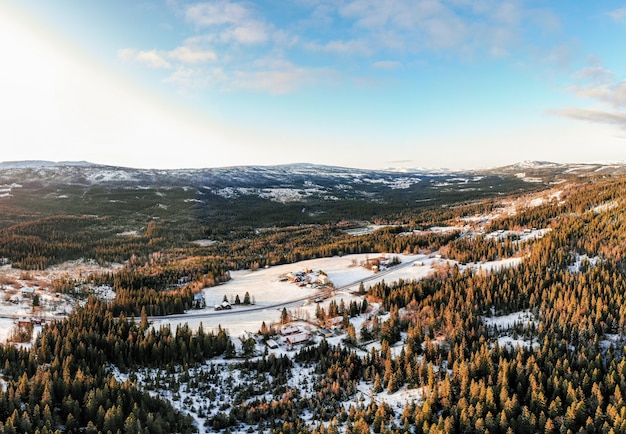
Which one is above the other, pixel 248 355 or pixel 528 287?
pixel 528 287

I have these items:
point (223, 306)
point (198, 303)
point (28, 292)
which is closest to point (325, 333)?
point (223, 306)

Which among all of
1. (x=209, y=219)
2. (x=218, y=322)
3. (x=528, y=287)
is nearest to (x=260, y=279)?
(x=218, y=322)

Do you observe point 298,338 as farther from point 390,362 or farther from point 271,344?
point 390,362

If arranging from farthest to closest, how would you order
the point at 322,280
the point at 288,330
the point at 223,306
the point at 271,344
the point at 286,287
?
the point at 322,280 → the point at 286,287 → the point at 223,306 → the point at 288,330 → the point at 271,344

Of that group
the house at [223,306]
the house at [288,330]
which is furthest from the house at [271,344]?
the house at [223,306]

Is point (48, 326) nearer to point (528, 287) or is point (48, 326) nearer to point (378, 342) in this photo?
point (378, 342)

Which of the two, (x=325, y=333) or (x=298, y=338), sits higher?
(x=298, y=338)
